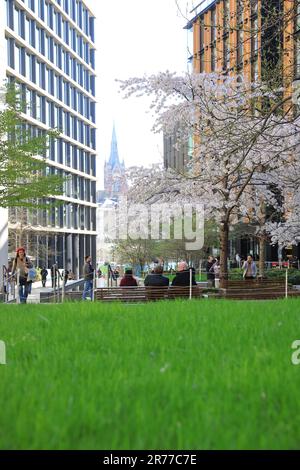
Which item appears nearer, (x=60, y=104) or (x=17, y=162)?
(x=17, y=162)

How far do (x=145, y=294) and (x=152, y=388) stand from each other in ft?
39.9

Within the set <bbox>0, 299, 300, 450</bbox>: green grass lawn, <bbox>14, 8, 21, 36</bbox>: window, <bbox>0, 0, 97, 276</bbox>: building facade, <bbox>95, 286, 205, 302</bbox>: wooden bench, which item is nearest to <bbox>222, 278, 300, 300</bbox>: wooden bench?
<bbox>95, 286, 205, 302</bbox>: wooden bench

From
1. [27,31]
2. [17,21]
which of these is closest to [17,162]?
[17,21]

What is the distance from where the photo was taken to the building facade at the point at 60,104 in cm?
5412

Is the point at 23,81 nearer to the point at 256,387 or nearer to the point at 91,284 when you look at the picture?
the point at 91,284

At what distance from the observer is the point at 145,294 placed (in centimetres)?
1620

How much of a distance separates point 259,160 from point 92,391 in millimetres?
20128

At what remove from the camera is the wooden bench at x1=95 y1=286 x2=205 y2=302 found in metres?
16.0

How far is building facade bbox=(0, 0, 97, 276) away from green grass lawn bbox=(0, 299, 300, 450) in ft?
135

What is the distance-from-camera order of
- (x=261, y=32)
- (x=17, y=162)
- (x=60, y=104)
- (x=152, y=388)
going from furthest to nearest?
(x=60, y=104)
(x=17, y=162)
(x=261, y=32)
(x=152, y=388)

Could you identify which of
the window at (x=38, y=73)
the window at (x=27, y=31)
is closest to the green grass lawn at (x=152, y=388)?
the window at (x=27, y=31)

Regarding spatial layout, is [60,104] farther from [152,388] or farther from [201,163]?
[152,388]

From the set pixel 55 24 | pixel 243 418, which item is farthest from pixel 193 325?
pixel 55 24

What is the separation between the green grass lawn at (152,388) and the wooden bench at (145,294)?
30.2ft
